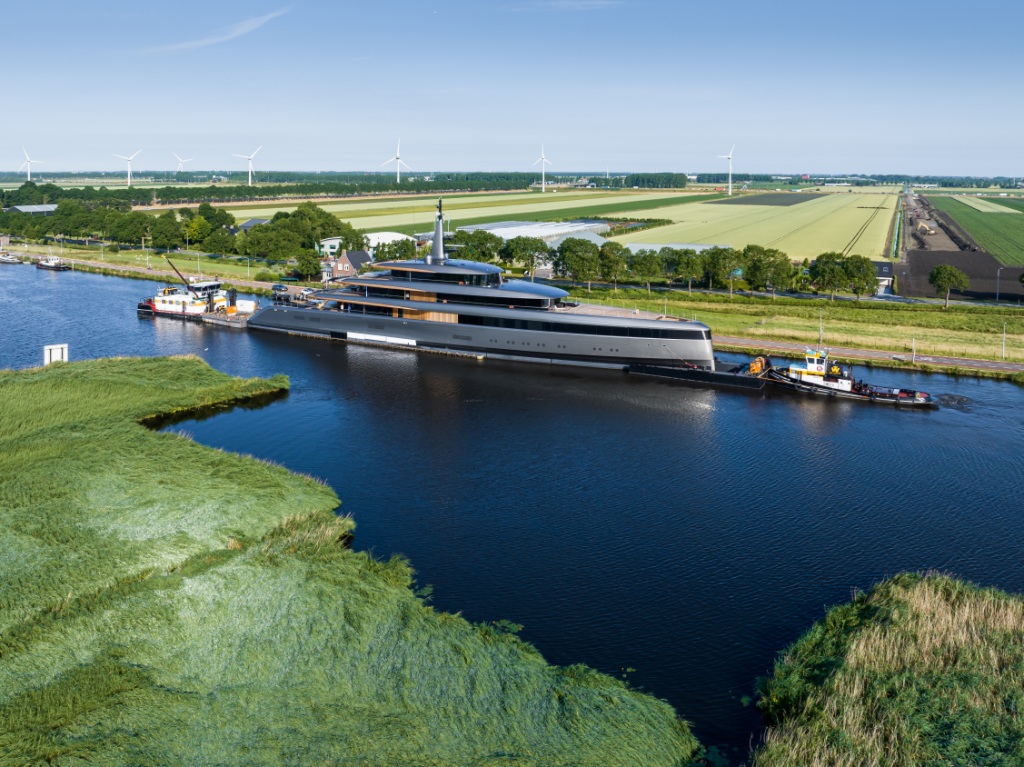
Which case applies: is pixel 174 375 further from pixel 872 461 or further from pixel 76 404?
pixel 872 461

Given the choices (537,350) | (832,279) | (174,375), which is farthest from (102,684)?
(832,279)

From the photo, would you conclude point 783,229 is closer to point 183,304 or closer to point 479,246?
point 479,246

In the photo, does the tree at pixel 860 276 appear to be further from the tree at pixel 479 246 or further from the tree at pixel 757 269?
the tree at pixel 479 246

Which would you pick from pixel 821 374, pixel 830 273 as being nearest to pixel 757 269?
pixel 830 273

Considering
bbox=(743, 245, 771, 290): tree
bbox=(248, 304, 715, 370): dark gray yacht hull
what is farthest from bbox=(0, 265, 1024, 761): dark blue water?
bbox=(743, 245, 771, 290): tree

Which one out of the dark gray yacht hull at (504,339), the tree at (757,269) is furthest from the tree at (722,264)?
the dark gray yacht hull at (504,339)

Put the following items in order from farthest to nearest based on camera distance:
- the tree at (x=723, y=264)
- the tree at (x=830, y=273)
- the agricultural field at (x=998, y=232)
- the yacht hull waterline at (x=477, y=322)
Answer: the agricultural field at (x=998, y=232), the tree at (x=723, y=264), the tree at (x=830, y=273), the yacht hull waterline at (x=477, y=322)

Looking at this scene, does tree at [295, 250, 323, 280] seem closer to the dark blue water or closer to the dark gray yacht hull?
the dark gray yacht hull
